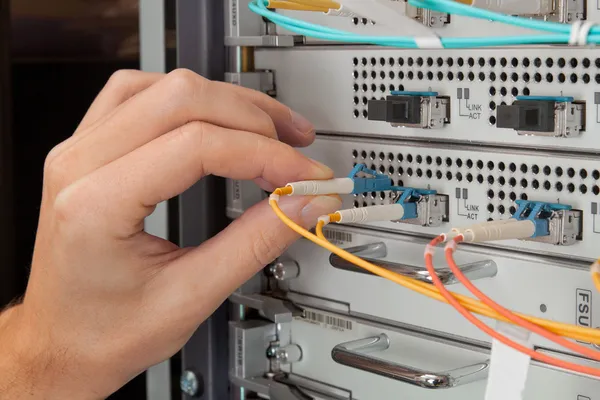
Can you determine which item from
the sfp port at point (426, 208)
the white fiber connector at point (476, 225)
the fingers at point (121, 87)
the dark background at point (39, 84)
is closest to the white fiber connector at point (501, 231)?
the white fiber connector at point (476, 225)

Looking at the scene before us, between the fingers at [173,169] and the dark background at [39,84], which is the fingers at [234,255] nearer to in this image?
the fingers at [173,169]

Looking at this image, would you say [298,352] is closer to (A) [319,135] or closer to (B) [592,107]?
(A) [319,135]

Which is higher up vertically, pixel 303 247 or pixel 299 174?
pixel 299 174

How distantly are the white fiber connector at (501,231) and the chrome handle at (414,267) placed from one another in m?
0.06

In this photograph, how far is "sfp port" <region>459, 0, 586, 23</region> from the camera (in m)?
0.82

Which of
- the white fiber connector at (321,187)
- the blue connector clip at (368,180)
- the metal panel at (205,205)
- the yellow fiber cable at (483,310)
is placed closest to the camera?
the yellow fiber cable at (483,310)

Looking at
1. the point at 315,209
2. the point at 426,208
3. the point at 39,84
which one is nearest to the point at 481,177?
the point at 426,208

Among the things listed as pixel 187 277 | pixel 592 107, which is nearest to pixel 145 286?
pixel 187 277

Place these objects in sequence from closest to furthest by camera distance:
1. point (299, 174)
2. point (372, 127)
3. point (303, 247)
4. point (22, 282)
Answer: point (299, 174) → point (372, 127) → point (303, 247) → point (22, 282)

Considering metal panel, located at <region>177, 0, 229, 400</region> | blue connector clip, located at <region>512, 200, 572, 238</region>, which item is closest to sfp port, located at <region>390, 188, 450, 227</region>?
blue connector clip, located at <region>512, 200, 572, 238</region>

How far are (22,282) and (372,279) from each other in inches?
28.2

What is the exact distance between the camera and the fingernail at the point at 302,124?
1028 mm

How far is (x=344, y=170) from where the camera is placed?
3.52ft

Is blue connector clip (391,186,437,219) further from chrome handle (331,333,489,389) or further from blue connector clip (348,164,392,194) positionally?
chrome handle (331,333,489,389)
